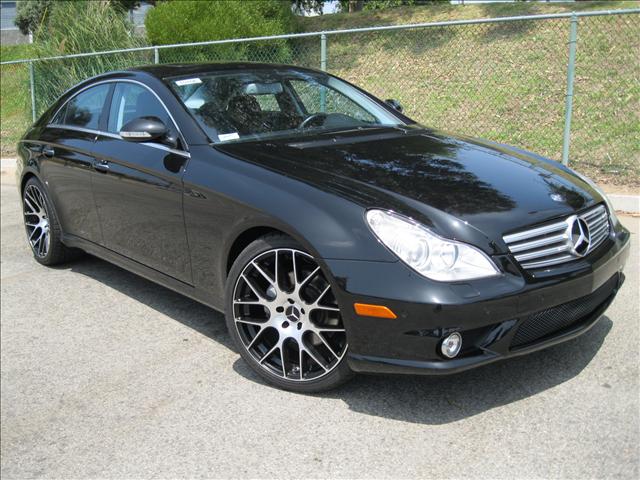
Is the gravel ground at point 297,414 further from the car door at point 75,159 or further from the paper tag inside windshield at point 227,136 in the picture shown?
the paper tag inside windshield at point 227,136

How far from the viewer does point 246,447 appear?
3053 mm

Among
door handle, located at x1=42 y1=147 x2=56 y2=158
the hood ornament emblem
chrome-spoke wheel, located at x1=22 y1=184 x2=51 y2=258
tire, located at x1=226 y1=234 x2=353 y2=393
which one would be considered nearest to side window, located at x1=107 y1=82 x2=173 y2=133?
door handle, located at x1=42 y1=147 x2=56 y2=158

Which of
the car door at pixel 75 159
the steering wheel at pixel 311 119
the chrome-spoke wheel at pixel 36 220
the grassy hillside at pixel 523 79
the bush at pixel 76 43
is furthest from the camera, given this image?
the bush at pixel 76 43

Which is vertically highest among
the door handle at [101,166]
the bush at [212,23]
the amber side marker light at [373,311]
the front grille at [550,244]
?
the bush at [212,23]

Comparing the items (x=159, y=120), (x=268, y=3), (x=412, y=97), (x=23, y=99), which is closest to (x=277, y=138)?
(x=159, y=120)

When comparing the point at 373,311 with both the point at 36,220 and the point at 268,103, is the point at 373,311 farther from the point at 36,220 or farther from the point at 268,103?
the point at 36,220

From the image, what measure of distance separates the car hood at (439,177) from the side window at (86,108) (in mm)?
1594

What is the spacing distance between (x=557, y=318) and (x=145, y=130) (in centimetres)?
246

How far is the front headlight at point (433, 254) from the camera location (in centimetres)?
296

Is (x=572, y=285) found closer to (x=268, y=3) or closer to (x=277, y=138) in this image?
(x=277, y=138)

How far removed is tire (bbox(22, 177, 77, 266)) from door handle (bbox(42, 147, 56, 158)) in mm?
278

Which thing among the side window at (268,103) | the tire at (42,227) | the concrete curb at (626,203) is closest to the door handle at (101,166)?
the tire at (42,227)

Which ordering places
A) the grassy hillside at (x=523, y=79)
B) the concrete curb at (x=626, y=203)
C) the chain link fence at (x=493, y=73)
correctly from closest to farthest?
the concrete curb at (x=626, y=203) → the grassy hillside at (x=523, y=79) → the chain link fence at (x=493, y=73)

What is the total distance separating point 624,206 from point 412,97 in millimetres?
5596
